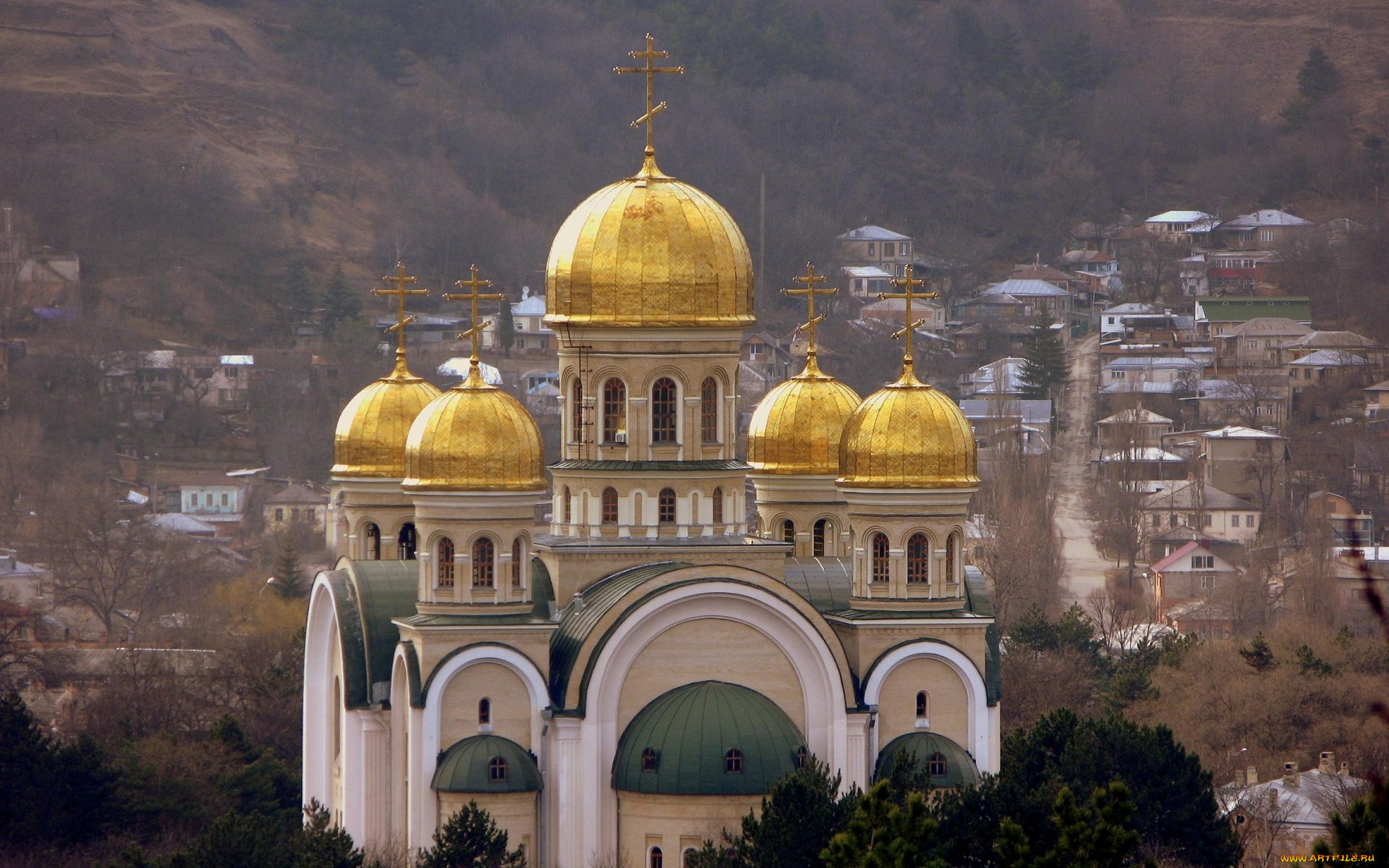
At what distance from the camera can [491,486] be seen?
4059 centimetres

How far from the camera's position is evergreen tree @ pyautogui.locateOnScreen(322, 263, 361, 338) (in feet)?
369

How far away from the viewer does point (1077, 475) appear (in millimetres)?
102500

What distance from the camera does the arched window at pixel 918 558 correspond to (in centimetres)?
4191

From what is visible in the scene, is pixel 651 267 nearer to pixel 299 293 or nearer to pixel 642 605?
pixel 642 605

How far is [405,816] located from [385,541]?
5.54 m

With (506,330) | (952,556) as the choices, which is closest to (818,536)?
(952,556)

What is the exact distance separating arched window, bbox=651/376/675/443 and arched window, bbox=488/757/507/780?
14.2 feet

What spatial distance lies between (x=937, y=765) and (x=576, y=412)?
5875 millimetres

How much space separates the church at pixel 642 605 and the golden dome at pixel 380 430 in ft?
7.29

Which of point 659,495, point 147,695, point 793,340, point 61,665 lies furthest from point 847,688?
point 793,340

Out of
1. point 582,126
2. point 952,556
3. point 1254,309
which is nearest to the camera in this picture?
point 952,556

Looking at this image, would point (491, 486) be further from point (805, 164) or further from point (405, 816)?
point (805, 164)

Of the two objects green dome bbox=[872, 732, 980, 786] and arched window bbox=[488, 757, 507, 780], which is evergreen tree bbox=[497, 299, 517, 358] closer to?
green dome bbox=[872, 732, 980, 786]

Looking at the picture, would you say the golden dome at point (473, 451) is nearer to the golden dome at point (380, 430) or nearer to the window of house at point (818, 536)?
the golden dome at point (380, 430)
